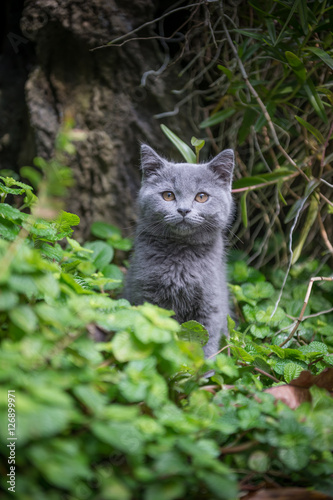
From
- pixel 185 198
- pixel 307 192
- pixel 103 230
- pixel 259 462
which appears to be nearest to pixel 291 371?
pixel 259 462

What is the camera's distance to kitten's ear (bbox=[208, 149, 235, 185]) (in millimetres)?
2061

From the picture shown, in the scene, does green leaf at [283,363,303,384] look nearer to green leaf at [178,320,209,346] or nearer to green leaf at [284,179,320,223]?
green leaf at [178,320,209,346]

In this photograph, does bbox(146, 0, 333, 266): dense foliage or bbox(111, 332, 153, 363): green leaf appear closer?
bbox(111, 332, 153, 363): green leaf

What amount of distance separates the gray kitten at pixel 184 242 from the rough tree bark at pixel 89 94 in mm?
688

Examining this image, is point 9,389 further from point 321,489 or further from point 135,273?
point 135,273

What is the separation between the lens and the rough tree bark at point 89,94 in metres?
2.48

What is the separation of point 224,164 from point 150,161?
0.38 m

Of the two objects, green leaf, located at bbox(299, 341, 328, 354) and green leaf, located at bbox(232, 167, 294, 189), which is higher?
green leaf, located at bbox(232, 167, 294, 189)

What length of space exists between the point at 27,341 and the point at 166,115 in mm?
2208

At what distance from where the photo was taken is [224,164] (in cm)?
208

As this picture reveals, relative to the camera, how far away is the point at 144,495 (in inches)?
29.6

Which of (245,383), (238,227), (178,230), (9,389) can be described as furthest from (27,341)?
(238,227)

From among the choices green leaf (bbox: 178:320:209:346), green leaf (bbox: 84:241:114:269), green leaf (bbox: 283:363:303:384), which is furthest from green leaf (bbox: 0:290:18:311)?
green leaf (bbox: 84:241:114:269)

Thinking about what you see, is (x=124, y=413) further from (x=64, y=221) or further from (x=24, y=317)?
(x=64, y=221)
